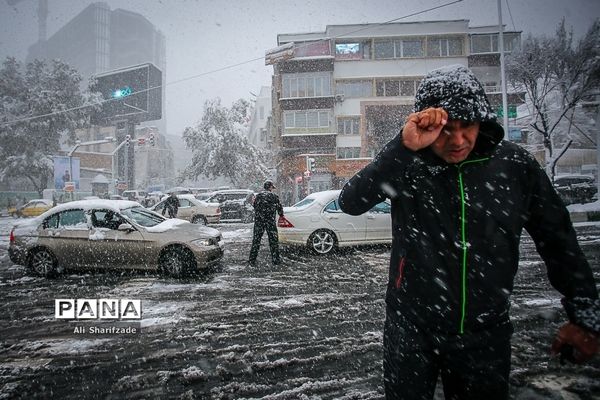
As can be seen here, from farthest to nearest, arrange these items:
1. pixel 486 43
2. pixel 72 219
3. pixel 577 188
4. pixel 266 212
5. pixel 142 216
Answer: pixel 486 43
pixel 577 188
pixel 266 212
pixel 142 216
pixel 72 219

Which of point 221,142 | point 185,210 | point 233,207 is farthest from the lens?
point 221,142

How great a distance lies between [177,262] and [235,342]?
136 inches

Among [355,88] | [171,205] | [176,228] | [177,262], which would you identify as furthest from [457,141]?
[355,88]

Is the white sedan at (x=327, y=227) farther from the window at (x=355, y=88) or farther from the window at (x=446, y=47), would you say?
the window at (x=446, y=47)

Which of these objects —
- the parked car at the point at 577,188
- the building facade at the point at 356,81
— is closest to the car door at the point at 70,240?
the building facade at the point at 356,81

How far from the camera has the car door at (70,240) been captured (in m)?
6.77

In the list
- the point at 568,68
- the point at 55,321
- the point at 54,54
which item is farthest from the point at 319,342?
the point at 54,54

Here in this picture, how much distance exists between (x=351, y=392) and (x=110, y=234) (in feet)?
19.5

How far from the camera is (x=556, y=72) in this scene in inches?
777

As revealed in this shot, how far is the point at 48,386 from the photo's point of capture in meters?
2.92

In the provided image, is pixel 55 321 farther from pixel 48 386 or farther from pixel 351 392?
pixel 351 392

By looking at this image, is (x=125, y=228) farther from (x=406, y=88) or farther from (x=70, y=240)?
(x=406, y=88)

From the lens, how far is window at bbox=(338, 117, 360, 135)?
2941cm

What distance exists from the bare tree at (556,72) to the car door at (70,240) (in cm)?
2306
